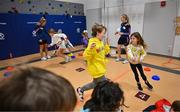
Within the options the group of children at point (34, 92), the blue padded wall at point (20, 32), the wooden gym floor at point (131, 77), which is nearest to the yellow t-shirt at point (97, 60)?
the wooden gym floor at point (131, 77)

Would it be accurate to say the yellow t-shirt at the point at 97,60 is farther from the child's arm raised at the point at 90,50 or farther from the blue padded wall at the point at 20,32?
the blue padded wall at the point at 20,32

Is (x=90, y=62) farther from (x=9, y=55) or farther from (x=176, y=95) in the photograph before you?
(x=9, y=55)

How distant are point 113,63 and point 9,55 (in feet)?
12.5

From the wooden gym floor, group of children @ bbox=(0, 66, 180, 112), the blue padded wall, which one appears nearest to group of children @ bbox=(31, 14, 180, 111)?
the wooden gym floor

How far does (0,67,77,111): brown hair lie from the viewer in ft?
1.10

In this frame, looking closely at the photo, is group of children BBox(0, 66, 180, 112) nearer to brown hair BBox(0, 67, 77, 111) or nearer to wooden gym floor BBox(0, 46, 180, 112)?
brown hair BBox(0, 67, 77, 111)

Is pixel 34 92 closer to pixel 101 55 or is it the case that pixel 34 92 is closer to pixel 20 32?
pixel 101 55

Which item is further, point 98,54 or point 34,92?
point 98,54

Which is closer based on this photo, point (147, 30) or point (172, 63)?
point (172, 63)

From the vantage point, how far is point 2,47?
17.0 ft

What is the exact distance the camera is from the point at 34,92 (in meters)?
0.35

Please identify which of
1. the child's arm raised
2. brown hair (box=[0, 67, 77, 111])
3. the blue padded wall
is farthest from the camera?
the blue padded wall

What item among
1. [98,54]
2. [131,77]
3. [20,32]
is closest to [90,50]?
[98,54]

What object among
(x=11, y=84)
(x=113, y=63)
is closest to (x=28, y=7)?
(x=113, y=63)
